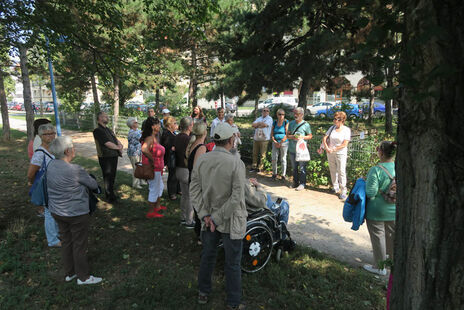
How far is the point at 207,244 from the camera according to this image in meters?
3.11

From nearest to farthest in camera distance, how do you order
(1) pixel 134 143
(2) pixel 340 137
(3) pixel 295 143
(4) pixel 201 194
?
(4) pixel 201 194, (2) pixel 340 137, (1) pixel 134 143, (3) pixel 295 143

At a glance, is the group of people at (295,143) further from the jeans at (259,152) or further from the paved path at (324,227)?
the paved path at (324,227)

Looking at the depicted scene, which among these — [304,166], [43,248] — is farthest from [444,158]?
[304,166]

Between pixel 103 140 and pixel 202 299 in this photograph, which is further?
pixel 103 140

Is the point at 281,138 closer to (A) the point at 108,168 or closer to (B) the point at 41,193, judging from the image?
(A) the point at 108,168

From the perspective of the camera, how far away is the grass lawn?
3.29 meters

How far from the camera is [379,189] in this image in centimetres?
365

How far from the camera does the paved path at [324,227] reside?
4.48 m

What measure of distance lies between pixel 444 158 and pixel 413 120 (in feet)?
0.76

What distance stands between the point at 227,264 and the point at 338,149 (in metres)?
4.34

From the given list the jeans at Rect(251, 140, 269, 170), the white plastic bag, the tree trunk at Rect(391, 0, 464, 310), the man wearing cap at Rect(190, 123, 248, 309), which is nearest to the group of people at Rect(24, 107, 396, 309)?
the man wearing cap at Rect(190, 123, 248, 309)

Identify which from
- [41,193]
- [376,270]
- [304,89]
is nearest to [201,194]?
[41,193]

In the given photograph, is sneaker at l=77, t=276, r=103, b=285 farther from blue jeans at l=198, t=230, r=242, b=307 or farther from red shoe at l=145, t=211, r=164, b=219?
red shoe at l=145, t=211, r=164, b=219

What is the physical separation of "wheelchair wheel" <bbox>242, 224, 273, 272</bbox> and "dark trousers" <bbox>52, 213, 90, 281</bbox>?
190 cm
